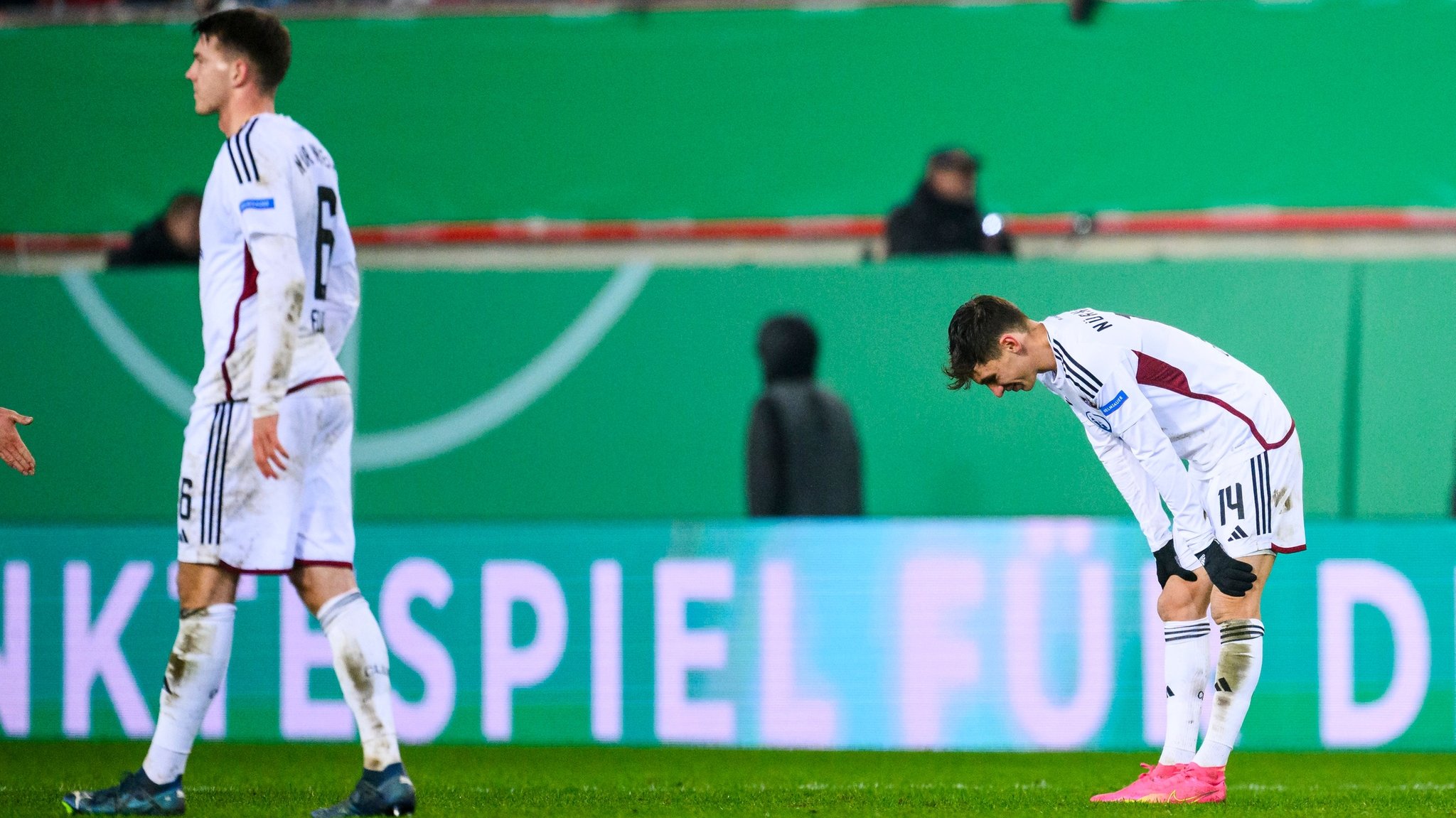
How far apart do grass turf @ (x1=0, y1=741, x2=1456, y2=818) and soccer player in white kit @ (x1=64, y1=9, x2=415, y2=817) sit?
0.44m

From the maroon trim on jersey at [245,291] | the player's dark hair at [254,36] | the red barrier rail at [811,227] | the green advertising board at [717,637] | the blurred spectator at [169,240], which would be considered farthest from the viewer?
the red barrier rail at [811,227]

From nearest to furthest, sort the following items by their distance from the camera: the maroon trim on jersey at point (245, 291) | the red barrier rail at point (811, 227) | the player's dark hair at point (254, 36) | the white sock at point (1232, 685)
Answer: the maroon trim on jersey at point (245, 291) → the player's dark hair at point (254, 36) → the white sock at point (1232, 685) → the red barrier rail at point (811, 227)

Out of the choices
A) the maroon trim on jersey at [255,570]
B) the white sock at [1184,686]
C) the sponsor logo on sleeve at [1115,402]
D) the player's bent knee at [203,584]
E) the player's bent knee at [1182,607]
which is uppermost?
the sponsor logo on sleeve at [1115,402]

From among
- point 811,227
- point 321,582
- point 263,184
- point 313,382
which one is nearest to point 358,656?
point 321,582

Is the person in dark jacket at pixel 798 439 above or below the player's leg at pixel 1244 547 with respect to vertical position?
above

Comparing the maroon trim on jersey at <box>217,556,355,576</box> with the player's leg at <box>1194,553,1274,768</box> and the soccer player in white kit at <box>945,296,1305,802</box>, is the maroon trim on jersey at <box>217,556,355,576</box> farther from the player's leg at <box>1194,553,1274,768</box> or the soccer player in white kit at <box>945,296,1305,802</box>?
the player's leg at <box>1194,553,1274,768</box>

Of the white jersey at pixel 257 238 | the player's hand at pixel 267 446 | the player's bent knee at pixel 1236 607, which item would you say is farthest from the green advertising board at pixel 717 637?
the player's hand at pixel 267 446

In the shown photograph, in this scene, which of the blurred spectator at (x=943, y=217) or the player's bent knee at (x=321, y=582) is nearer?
the player's bent knee at (x=321, y=582)

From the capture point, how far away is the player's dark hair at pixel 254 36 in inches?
171

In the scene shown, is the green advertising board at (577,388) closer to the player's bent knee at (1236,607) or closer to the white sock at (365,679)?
the player's bent knee at (1236,607)

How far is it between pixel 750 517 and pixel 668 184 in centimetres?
249

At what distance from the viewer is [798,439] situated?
7000mm

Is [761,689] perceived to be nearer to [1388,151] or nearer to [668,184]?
[668,184]

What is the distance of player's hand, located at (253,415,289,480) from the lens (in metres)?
4.09
